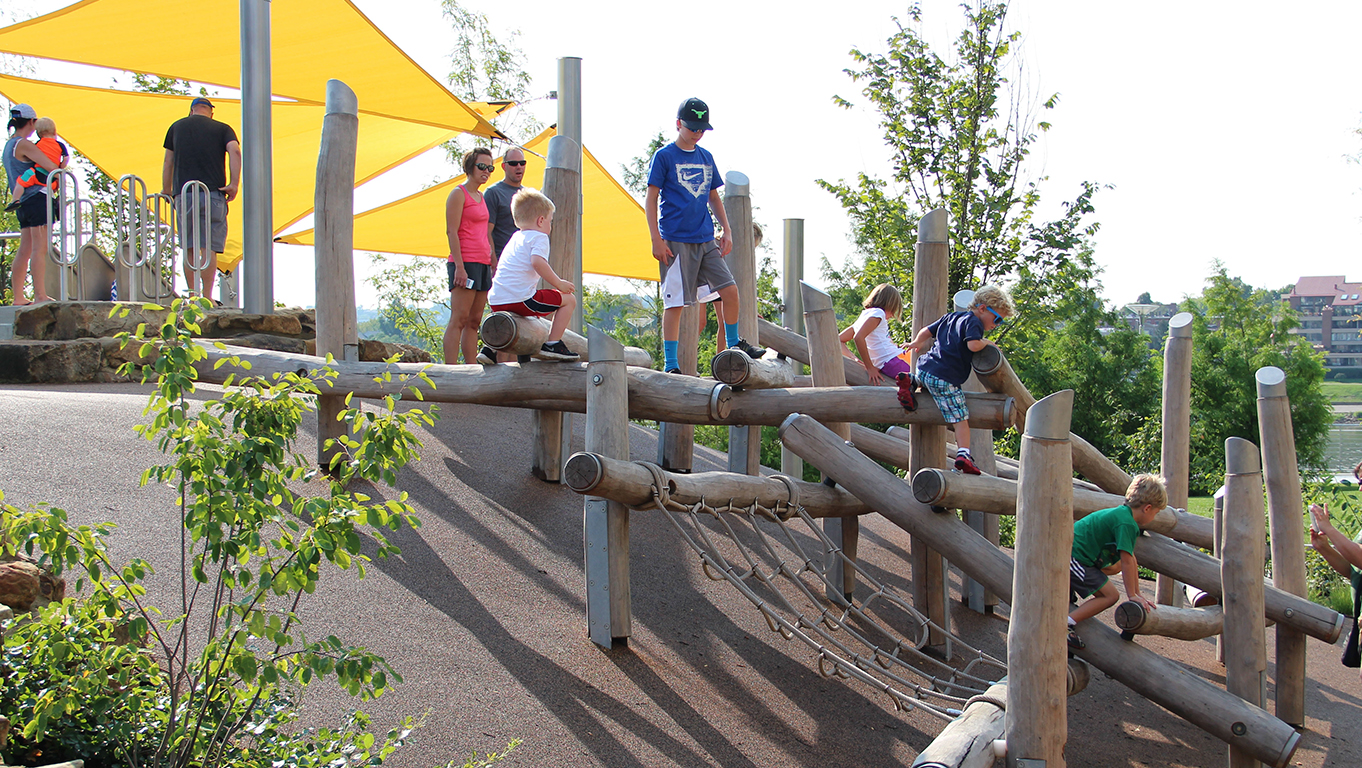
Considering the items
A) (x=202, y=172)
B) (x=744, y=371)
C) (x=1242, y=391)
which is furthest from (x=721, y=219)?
(x=1242, y=391)

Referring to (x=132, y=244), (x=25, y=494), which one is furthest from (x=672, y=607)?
(x=132, y=244)

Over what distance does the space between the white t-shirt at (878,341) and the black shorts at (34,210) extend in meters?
6.14

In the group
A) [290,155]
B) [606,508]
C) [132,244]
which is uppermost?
[290,155]

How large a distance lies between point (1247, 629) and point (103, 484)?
5760 mm

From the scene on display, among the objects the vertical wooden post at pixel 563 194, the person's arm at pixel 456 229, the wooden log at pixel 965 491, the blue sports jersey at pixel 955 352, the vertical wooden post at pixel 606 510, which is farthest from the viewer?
the person's arm at pixel 456 229

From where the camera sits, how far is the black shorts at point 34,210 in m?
7.48

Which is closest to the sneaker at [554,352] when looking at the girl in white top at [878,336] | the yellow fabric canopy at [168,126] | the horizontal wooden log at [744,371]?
the horizontal wooden log at [744,371]

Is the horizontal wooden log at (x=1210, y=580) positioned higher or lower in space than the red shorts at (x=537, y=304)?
lower

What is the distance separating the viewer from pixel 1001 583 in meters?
4.51

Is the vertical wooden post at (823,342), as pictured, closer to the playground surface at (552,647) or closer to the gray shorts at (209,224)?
the playground surface at (552,647)

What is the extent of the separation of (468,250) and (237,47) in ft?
14.0

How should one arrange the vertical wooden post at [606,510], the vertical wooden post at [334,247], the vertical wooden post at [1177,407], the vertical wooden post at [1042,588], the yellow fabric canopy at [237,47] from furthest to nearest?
the yellow fabric canopy at [237,47], the vertical wooden post at [1177,407], the vertical wooden post at [334,247], the vertical wooden post at [606,510], the vertical wooden post at [1042,588]

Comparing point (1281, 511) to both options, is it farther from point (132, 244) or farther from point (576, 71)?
point (132, 244)

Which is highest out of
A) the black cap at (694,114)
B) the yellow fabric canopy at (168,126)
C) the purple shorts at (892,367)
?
the yellow fabric canopy at (168,126)
